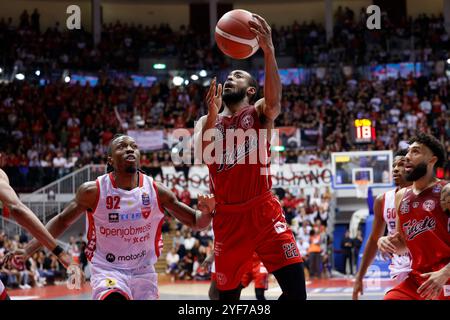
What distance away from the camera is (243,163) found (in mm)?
5801

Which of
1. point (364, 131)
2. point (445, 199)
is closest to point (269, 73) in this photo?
point (445, 199)

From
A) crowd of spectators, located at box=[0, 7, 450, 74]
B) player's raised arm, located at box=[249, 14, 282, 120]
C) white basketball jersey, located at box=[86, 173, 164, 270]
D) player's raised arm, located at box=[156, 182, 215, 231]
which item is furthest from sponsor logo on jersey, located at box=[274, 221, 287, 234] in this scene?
crowd of spectators, located at box=[0, 7, 450, 74]

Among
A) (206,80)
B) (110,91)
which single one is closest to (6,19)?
(110,91)

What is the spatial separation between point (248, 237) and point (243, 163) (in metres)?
0.61

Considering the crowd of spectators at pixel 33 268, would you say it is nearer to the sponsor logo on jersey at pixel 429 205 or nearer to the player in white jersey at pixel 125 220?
the player in white jersey at pixel 125 220

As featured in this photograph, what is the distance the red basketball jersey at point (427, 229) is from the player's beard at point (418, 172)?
0.13 m

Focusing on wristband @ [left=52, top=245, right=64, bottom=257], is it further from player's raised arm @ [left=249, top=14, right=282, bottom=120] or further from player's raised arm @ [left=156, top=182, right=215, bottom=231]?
player's raised arm @ [left=249, top=14, right=282, bottom=120]

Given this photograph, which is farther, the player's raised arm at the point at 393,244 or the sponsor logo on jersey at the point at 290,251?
the sponsor logo on jersey at the point at 290,251

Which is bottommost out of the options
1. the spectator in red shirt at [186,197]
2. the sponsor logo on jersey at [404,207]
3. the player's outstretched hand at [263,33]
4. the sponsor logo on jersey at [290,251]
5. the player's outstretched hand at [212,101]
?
the spectator in red shirt at [186,197]

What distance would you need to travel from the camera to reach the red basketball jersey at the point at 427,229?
17.3 ft

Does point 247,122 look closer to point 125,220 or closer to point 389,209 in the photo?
point 125,220

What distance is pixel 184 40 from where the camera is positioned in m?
29.8

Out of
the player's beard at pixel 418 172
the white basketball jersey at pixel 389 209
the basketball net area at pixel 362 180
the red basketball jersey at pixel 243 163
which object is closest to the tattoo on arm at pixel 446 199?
→ the player's beard at pixel 418 172

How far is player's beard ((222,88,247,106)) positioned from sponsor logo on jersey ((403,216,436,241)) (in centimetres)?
175
